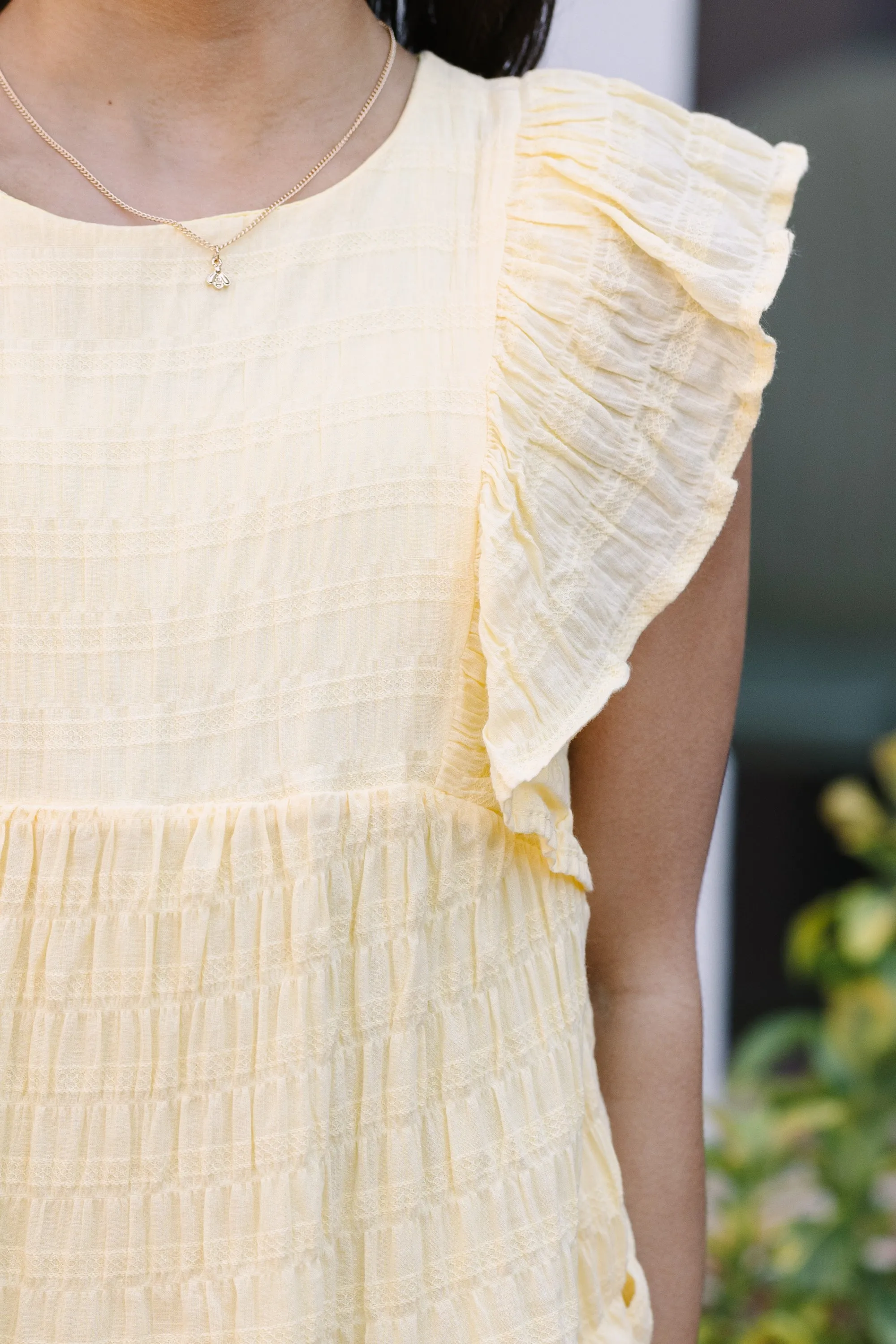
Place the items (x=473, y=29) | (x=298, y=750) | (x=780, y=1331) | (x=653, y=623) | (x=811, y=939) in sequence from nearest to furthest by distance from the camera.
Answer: (x=298, y=750) → (x=653, y=623) → (x=473, y=29) → (x=780, y=1331) → (x=811, y=939)

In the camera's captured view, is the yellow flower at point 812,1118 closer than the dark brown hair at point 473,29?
No

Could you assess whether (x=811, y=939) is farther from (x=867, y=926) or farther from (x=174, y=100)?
(x=174, y=100)

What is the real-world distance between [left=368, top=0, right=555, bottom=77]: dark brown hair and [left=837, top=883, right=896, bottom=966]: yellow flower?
1300 mm

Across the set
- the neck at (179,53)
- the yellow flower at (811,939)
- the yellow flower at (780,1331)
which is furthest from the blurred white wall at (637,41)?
the yellow flower at (780,1331)

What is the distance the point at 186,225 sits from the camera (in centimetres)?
90

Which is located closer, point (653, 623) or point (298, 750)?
point (298, 750)

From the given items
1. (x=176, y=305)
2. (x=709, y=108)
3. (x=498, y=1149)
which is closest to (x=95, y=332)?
(x=176, y=305)

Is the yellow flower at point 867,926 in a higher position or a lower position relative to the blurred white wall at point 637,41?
lower

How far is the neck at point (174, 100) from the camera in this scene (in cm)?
92

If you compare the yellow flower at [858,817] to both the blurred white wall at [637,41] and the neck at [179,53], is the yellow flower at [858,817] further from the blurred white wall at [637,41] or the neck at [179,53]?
the neck at [179,53]

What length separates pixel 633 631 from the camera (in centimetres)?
94

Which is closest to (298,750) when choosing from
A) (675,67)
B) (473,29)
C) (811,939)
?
(473,29)

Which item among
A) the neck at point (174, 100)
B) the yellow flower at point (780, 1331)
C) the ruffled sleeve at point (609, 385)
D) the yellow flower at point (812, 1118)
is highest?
the neck at point (174, 100)

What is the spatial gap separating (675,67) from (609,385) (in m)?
1.59
